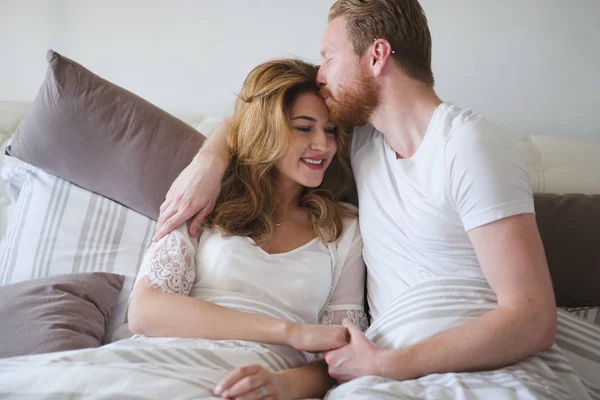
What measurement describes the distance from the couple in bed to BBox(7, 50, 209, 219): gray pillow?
0.14 meters

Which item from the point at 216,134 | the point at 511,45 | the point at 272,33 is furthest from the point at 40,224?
the point at 511,45

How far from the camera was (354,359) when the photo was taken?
1182 millimetres

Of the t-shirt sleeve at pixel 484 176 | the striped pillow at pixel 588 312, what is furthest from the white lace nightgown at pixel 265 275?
the striped pillow at pixel 588 312

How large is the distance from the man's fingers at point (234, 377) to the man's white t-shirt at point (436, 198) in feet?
1.25

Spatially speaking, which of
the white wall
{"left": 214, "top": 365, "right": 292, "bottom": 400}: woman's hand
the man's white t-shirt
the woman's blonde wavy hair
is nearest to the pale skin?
{"left": 214, "top": 365, "right": 292, "bottom": 400}: woman's hand

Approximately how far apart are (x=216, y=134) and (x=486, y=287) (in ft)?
2.57

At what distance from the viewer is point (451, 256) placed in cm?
126

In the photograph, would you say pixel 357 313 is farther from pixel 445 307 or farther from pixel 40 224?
pixel 40 224

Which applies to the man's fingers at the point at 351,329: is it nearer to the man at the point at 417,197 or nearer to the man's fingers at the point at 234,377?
the man at the point at 417,197

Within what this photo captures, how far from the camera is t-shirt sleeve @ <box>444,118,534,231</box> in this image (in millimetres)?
1113

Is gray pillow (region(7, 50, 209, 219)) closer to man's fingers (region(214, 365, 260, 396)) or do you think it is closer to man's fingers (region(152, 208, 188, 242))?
man's fingers (region(152, 208, 188, 242))

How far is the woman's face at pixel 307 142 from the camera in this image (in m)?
1.47

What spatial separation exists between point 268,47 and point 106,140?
0.68 m

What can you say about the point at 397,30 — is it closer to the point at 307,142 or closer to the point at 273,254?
the point at 307,142
